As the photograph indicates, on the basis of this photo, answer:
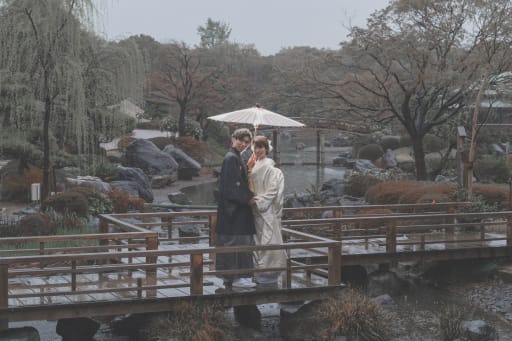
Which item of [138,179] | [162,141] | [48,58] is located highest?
[48,58]

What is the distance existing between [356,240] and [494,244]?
2.53 m

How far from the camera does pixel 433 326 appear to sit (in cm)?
1135

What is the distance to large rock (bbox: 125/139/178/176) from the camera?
34.9 metres

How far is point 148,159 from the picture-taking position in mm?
35219

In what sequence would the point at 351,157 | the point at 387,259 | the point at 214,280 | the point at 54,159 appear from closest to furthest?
the point at 214,280
the point at 387,259
the point at 54,159
the point at 351,157

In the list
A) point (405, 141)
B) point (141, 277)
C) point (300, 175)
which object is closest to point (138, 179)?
point (300, 175)

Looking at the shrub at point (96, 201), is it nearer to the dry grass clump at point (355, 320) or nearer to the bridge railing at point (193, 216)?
the bridge railing at point (193, 216)

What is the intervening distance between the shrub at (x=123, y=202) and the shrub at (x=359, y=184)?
893 cm

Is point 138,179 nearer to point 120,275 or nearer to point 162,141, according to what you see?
point 162,141

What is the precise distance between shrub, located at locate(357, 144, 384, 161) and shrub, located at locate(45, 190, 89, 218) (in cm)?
3066

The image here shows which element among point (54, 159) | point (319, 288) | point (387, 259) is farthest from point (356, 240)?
point (54, 159)

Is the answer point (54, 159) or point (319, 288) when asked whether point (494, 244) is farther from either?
point (54, 159)

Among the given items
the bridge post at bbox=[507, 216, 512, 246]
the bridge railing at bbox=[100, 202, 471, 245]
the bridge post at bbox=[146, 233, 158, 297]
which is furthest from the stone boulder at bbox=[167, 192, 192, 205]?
the bridge post at bbox=[146, 233, 158, 297]

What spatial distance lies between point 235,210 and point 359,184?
1771 centimetres
